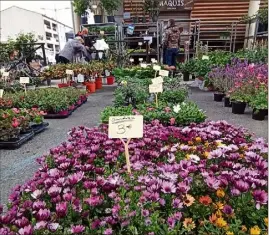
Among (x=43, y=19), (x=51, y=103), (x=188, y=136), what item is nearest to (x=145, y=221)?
(x=188, y=136)

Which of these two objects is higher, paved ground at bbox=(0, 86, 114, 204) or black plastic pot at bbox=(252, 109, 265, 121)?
black plastic pot at bbox=(252, 109, 265, 121)

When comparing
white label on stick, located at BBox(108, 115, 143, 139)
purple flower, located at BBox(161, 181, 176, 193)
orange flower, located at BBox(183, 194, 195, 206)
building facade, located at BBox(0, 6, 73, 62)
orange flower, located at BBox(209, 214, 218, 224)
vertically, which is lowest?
orange flower, located at BBox(209, 214, 218, 224)

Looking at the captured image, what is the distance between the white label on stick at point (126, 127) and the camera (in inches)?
62.7

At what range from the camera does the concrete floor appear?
9.29 feet

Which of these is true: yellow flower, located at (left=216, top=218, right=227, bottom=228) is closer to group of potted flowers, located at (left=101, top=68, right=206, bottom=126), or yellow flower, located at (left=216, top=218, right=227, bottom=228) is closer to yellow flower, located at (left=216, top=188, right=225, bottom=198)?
yellow flower, located at (left=216, top=188, right=225, bottom=198)

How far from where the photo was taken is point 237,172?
154cm

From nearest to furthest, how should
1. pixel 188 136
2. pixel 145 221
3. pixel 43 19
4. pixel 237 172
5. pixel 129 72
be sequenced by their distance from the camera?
pixel 145 221 → pixel 237 172 → pixel 188 136 → pixel 129 72 → pixel 43 19

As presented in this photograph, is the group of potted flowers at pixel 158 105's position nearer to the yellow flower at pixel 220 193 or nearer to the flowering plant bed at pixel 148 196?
the flowering plant bed at pixel 148 196

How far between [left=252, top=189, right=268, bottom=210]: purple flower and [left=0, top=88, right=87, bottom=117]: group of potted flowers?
4.27 m

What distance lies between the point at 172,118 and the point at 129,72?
3.25 meters

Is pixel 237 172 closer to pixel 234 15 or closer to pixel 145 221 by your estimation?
pixel 145 221

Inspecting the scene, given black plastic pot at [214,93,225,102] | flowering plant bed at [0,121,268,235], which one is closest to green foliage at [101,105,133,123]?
flowering plant bed at [0,121,268,235]

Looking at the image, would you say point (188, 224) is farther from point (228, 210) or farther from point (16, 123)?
point (16, 123)

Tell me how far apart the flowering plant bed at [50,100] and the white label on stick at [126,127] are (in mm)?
3731
